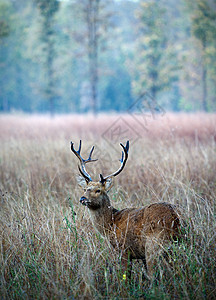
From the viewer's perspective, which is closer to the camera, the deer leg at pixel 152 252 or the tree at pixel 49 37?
the deer leg at pixel 152 252

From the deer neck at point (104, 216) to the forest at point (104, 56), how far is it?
4.95m

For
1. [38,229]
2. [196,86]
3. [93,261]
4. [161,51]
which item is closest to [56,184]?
[38,229]

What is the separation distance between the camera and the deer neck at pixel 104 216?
9.52 feet

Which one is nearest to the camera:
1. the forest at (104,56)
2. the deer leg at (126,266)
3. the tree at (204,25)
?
the deer leg at (126,266)

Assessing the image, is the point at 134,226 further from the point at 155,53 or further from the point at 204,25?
the point at 204,25

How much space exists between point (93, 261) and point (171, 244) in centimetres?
70

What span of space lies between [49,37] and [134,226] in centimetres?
2287

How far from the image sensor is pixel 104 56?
3981cm

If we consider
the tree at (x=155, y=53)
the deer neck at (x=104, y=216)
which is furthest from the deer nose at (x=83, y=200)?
the tree at (x=155, y=53)

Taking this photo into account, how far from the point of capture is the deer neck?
2902 mm

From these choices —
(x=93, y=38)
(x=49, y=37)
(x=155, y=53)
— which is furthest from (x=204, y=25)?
(x=49, y=37)

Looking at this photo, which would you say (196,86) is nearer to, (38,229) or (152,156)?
(152,156)

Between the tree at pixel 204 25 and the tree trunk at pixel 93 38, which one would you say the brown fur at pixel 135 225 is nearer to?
the tree trunk at pixel 93 38

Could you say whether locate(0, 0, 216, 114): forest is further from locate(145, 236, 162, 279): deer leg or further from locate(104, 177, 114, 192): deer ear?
locate(145, 236, 162, 279): deer leg
